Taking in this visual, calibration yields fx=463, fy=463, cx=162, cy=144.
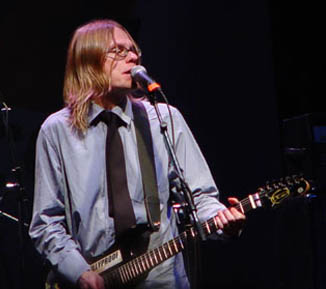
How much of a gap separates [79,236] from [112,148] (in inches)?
17.4

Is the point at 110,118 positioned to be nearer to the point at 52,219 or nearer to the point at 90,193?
the point at 90,193

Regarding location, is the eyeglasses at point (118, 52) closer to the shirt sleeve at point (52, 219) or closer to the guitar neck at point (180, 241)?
the shirt sleeve at point (52, 219)

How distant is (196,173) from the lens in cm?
226

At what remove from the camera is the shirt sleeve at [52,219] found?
6.79 ft

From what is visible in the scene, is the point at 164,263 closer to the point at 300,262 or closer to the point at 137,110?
the point at 137,110

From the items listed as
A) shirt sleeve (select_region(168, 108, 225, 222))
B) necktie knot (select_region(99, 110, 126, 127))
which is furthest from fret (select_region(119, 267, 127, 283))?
necktie knot (select_region(99, 110, 126, 127))

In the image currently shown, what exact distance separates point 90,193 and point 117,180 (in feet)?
0.46

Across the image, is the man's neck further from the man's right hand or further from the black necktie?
the man's right hand

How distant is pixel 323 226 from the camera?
3.00 metres

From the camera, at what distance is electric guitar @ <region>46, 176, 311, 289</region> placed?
2016 millimetres

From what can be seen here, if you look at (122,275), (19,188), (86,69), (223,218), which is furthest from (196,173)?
(19,188)

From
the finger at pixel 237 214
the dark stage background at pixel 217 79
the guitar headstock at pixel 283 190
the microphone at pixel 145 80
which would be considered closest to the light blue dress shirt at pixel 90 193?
the finger at pixel 237 214

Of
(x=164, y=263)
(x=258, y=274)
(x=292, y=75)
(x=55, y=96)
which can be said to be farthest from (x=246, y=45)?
(x=164, y=263)

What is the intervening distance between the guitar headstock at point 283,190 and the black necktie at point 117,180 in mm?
597
